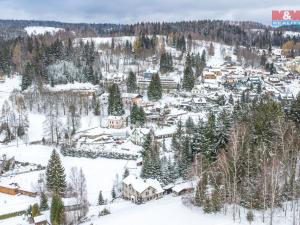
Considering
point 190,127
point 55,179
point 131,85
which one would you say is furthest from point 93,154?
point 131,85

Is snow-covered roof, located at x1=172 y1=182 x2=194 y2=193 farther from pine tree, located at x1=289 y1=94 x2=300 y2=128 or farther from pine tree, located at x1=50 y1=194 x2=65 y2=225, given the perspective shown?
pine tree, located at x1=289 y1=94 x2=300 y2=128

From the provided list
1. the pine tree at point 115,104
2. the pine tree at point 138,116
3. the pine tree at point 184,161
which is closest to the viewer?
the pine tree at point 184,161

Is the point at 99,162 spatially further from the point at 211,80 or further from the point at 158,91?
the point at 211,80

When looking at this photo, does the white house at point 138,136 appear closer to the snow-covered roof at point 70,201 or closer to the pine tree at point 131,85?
the snow-covered roof at point 70,201

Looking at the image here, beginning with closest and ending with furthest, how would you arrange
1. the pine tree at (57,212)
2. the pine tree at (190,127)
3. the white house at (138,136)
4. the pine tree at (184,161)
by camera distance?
the pine tree at (57,212)
the pine tree at (184,161)
the pine tree at (190,127)
the white house at (138,136)

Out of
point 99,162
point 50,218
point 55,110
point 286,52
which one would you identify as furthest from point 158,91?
point 286,52

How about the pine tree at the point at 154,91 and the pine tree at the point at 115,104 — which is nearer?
the pine tree at the point at 115,104

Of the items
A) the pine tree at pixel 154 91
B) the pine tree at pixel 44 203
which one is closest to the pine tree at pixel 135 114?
the pine tree at pixel 154 91
